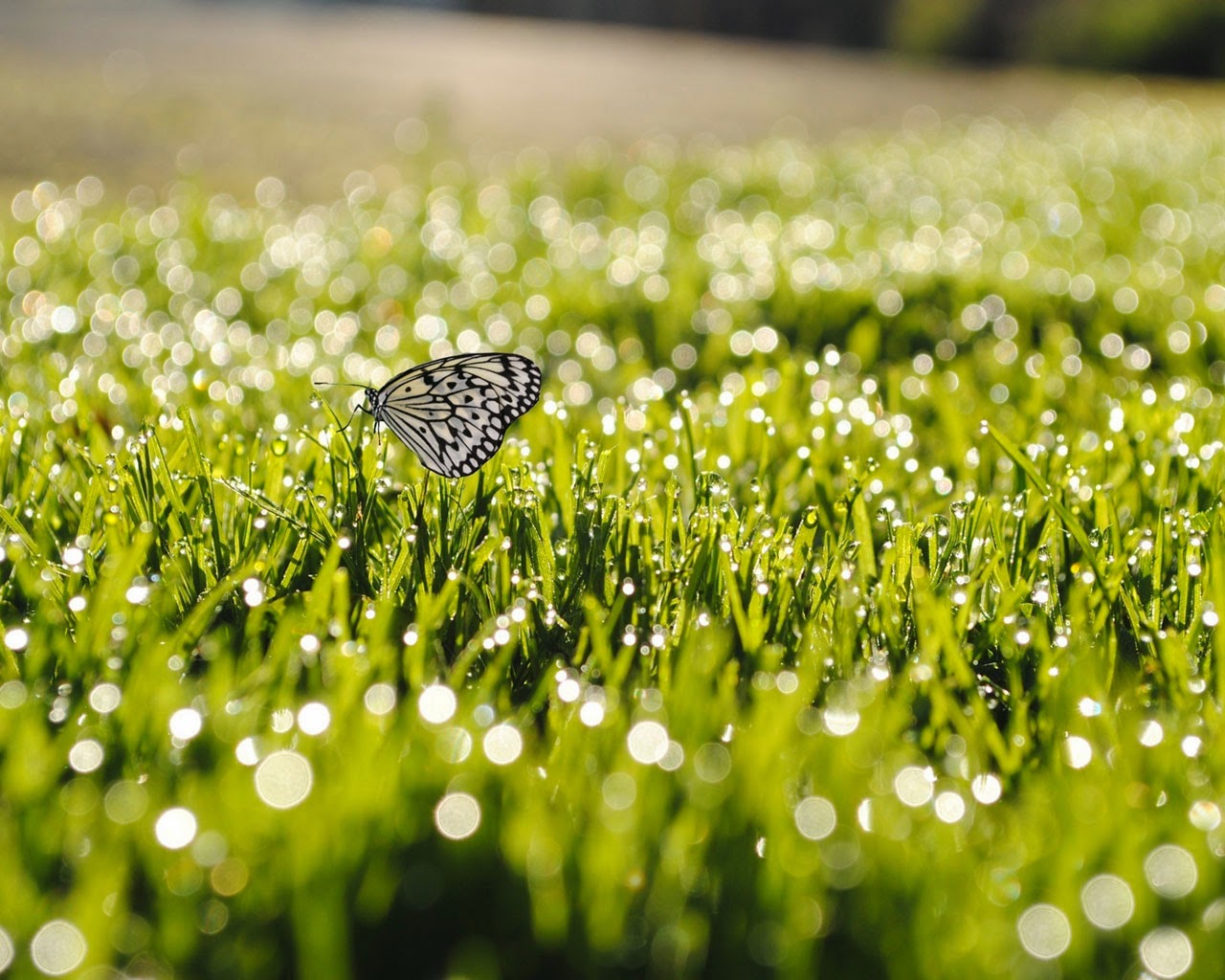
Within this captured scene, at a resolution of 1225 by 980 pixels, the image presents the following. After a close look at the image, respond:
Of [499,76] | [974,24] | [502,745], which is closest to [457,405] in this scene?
[502,745]

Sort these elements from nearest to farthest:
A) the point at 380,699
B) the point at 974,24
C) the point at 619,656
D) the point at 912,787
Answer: the point at 912,787 < the point at 380,699 < the point at 619,656 < the point at 974,24

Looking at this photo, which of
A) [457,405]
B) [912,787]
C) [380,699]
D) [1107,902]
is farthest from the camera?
[457,405]

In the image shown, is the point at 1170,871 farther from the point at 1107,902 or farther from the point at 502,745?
the point at 502,745

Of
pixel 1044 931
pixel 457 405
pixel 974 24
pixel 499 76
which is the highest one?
pixel 974 24

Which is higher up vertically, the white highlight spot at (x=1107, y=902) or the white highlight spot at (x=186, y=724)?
the white highlight spot at (x=1107, y=902)

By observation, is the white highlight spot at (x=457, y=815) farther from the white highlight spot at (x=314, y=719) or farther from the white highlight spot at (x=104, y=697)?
the white highlight spot at (x=104, y=697)

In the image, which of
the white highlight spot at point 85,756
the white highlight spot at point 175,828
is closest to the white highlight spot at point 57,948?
the white highlight spot at point 175,828

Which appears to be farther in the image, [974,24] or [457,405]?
[974,24]
